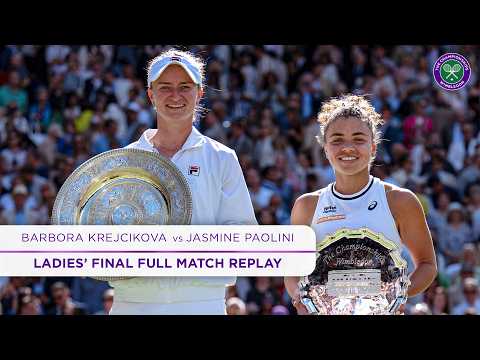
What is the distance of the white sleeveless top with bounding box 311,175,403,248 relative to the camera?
3.95 m

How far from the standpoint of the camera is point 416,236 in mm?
3926

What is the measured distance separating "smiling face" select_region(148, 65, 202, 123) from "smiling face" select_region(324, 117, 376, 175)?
51 centimetres

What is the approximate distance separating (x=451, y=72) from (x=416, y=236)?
3.22ft

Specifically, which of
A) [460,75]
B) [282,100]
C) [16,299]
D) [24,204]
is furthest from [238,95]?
[460,75]

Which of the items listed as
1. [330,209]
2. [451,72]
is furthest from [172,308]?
[451,72]

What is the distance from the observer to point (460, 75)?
4.63m

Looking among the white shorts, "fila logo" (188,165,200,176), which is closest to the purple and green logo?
"fila logo" (188,165,200,176)

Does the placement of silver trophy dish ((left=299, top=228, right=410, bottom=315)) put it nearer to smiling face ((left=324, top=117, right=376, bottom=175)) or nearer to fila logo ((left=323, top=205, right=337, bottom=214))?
fila logo ((left=323, top=205, right=337, bottom=214))

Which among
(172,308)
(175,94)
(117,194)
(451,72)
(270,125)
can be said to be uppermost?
(270,125)

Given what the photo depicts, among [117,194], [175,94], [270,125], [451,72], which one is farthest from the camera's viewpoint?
[270,125]

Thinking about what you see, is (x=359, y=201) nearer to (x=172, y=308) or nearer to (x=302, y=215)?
(x=302, y=215)

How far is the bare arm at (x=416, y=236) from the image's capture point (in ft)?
12.9

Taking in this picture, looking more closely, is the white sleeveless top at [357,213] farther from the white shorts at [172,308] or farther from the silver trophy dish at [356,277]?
the white shorts at [172,308]

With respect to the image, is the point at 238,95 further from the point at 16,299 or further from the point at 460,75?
the point at 460,75
